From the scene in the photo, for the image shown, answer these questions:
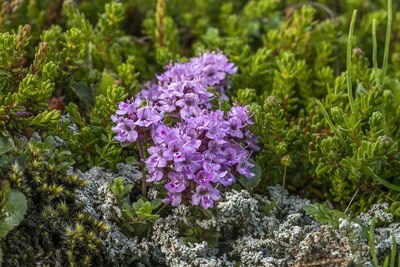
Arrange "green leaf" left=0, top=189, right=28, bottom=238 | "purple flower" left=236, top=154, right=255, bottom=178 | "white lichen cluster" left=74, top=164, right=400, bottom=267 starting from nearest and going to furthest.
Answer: "green leaf" left=0, top=189, right=28, bottom=238, "white lichen cluster" left=74, top=164, right=400, bottom=267, "purple flower" left=236, top=154, right=255, bottom=178

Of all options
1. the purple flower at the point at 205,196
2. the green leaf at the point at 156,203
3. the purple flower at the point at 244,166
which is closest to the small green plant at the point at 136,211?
the green leaf at the point at 156,203

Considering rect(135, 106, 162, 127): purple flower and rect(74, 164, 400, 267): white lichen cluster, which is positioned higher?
rect(135, 106, 162, 127): purple flower

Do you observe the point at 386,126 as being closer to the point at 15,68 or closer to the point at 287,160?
the point at 287,160

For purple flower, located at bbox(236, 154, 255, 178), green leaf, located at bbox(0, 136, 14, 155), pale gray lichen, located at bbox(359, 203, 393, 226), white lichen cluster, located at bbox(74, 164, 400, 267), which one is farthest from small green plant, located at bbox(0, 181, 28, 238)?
pale gray lichen, located at bbox(359, 203, 393, 226)

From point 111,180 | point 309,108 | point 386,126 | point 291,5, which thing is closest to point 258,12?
point 291,5

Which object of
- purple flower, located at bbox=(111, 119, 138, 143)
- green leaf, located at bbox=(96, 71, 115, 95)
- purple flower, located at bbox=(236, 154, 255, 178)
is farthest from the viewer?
green leaf, located at bbox=(96, 71, 115, 95)

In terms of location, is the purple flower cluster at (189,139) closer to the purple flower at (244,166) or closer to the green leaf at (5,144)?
the purple flower at (244,166)

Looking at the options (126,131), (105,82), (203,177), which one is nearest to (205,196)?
(203,177)

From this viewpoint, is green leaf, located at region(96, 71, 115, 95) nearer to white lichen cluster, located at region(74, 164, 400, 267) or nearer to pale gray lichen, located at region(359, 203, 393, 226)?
white lichen cluster, located at region(74, 164, 400, 267)

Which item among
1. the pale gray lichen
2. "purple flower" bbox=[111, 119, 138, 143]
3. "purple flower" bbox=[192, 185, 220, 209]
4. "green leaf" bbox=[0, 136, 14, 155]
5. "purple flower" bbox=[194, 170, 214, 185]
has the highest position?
"purple flower" bbox=[111, 119, 138, 143]
